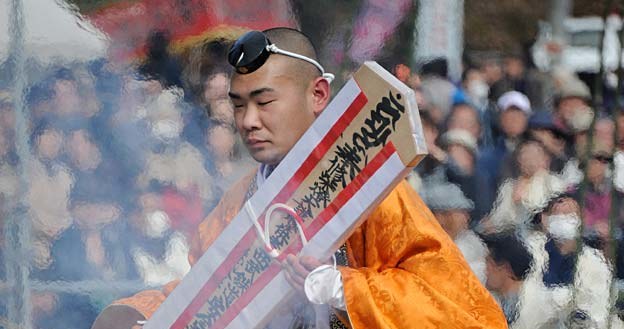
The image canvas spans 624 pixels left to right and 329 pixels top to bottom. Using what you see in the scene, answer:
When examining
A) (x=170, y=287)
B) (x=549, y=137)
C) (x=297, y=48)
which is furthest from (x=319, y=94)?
(x=549, y=137)

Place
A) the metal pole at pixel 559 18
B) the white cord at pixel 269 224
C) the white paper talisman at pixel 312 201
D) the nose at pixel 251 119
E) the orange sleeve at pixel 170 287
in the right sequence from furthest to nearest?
1. the metal pole at pixel 559 18
2. the orange sleeve at pixel 170 287
3. the nose at pixel 251 119
4. the white cord at pixel 269 224
5. the white paper talisman at pixel 312 201

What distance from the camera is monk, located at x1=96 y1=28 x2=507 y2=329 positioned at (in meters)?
3.31

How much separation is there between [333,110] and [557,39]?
7.39ft

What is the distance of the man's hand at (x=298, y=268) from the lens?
3352mm

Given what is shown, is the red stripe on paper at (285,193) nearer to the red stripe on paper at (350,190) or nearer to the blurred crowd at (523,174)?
→ the red stripe on paper at (350,190)

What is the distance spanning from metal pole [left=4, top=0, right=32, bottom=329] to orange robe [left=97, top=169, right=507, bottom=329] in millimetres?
2493

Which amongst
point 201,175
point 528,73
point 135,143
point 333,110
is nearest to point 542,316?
point 528,73

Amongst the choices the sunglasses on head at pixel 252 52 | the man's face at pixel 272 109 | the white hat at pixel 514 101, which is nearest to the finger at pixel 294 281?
the man's face at pixel 272 109

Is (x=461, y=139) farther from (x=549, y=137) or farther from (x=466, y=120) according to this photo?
(x=549, y=137)

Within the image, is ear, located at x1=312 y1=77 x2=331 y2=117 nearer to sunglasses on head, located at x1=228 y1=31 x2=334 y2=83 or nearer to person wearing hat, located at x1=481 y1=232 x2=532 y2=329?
sunglasses on head, located at x1=228 y1=31 x2=334 y2=83

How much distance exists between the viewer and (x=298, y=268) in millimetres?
3381

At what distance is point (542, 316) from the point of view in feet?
17.7

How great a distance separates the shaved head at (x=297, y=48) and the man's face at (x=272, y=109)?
0.05 feet

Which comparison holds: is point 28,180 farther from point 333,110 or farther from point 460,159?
point 333,110
